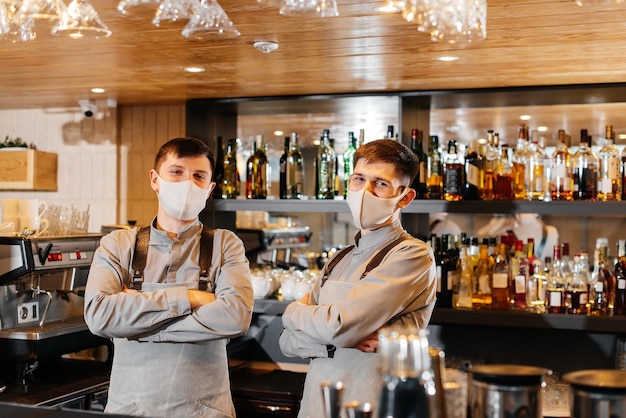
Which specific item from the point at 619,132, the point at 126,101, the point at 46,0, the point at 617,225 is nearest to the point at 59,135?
the point at 126,101

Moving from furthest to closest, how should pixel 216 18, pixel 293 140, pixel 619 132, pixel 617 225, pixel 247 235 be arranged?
pixel 617 225
pixel 619 132
pixel 247 235
pixel 293 140
pixel 216 18

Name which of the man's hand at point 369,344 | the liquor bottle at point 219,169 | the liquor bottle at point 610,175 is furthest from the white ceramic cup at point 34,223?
the liquor bottle at point 610,175

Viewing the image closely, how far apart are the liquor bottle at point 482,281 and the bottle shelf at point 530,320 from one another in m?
0.15

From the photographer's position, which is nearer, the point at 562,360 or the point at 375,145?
the point at 375,145

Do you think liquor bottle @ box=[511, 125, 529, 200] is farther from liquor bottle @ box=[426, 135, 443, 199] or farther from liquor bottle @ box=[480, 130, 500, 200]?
liquor bottle @ box=[426, 135, 443, 199]

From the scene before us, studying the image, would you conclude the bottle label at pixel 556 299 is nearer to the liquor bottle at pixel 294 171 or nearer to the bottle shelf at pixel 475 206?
the bottle shelf at pixel 475 206

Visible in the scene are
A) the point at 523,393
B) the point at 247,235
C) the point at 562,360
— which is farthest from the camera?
the point at 247,235

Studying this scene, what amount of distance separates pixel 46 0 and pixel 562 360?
3250mm

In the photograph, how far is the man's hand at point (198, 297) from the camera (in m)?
2.86

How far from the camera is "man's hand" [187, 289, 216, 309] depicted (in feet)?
9.38

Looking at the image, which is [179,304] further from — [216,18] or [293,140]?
[293,140]

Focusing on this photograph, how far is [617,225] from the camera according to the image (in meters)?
7.61

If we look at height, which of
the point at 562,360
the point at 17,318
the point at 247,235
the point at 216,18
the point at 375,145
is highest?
the point at 216,18

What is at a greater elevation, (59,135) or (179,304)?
(59,135)
